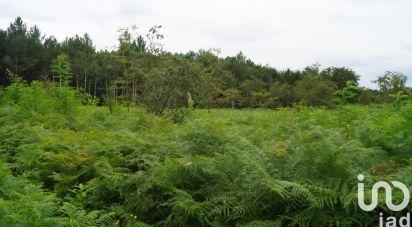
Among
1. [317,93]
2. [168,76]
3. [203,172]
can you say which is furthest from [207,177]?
[317,93]

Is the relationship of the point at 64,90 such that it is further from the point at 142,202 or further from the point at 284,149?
the point at 284,149

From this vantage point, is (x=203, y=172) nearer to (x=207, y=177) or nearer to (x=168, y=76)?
(x=207, y=177)

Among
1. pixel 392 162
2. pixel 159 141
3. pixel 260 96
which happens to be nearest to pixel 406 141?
pixel 392 162

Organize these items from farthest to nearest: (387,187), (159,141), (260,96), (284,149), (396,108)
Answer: (260,96) → (396,108) → (159,141) → (284,149) → (387,187)

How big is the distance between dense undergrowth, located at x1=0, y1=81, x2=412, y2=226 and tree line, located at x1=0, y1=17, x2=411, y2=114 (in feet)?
10.4

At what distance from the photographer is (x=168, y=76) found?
18.2 m

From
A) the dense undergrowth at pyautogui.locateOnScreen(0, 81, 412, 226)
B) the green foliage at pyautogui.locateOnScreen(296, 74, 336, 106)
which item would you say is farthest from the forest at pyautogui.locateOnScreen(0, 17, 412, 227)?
the green foliage at pyautogui.locateOnScreen(296, 74, 336, 106)

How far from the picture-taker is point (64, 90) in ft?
47.5

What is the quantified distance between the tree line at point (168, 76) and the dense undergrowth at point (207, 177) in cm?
318

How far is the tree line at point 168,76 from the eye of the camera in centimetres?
1798

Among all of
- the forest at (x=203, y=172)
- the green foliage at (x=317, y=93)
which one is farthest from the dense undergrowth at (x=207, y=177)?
the green foliage at (x=317, y=93)

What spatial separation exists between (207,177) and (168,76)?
1313 centimetres

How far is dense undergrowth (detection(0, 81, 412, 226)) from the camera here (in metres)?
4.07

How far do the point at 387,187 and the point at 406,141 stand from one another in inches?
69.4
